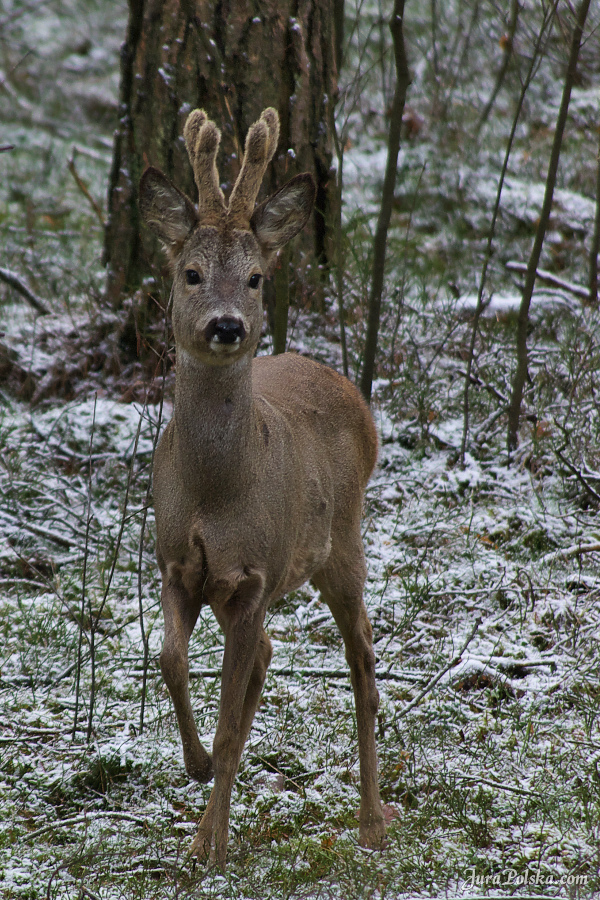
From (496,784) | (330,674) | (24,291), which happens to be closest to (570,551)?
(330,674)

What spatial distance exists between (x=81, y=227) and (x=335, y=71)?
3866 millimetres

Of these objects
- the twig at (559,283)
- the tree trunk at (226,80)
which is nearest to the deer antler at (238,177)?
the tree trunk at (226,80)

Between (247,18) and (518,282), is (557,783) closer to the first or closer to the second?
(247,18)

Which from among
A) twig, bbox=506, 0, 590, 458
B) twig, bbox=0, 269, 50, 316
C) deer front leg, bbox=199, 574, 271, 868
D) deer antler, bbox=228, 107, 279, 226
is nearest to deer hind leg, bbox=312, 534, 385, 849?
deer front leg, bbox=199, 574, 271, 868

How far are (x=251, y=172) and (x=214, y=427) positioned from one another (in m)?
0.92

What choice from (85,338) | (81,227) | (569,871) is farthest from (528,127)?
(569,871)

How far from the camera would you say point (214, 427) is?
3.16 meters

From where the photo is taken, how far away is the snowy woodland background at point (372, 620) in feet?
10.7

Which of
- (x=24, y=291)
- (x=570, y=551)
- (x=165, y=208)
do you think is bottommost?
(x=570, y=551)

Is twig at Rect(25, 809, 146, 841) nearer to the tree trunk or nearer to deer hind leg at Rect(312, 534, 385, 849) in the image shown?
deer hind leg at Rect(312, 534, 385, 849)

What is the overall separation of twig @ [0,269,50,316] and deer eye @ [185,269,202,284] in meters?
4.27

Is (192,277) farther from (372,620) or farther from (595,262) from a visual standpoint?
(595,262)

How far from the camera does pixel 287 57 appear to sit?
606 cm

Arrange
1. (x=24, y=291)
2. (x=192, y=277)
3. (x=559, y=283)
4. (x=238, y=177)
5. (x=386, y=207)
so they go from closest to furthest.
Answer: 1. (x=192, y=277)
2. (x=238, y=177)
3. (x=386, y=207)
4. (x=24, y=291)
5. (x=559, y=283)
